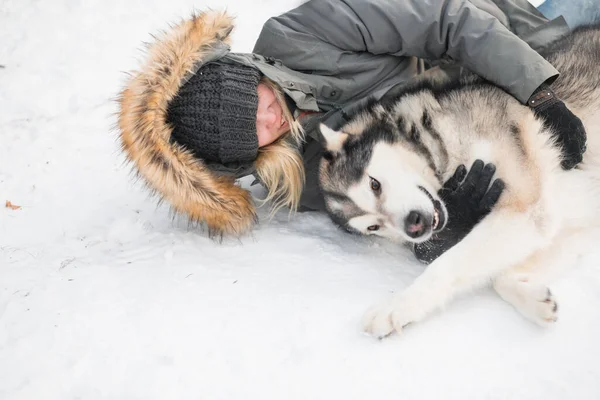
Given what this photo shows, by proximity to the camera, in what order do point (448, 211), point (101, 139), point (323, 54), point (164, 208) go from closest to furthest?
point (448, 211) < point (323, 54) < point (164, 208) < point (101, 139)

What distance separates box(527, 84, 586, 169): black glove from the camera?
2.27 metres

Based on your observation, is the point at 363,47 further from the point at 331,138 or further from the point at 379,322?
the point at 379,322

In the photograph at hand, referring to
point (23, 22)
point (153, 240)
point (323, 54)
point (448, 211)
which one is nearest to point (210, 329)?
point (153, 240)

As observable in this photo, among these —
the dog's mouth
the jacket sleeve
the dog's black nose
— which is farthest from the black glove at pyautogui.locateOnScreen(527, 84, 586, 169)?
the dog's black nose

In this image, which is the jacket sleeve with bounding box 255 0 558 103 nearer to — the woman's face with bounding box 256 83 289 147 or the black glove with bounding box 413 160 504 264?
the woman's face with bounding box 256 83 289 147

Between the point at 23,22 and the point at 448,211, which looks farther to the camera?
the point at 23,22

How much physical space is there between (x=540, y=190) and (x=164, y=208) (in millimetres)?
2198

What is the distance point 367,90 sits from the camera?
2.91m

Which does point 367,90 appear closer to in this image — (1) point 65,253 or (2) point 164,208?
(2) point 164,208

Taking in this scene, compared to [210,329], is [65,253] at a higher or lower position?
lower

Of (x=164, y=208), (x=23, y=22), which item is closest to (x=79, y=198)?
(x=164, y=208)

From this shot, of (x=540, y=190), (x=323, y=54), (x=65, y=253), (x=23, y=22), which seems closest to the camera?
(x=540, y=190)

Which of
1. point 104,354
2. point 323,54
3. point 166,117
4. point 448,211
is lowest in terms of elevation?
point 104,354

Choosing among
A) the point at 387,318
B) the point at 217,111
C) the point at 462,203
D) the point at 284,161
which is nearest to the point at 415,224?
the point at 462,203
